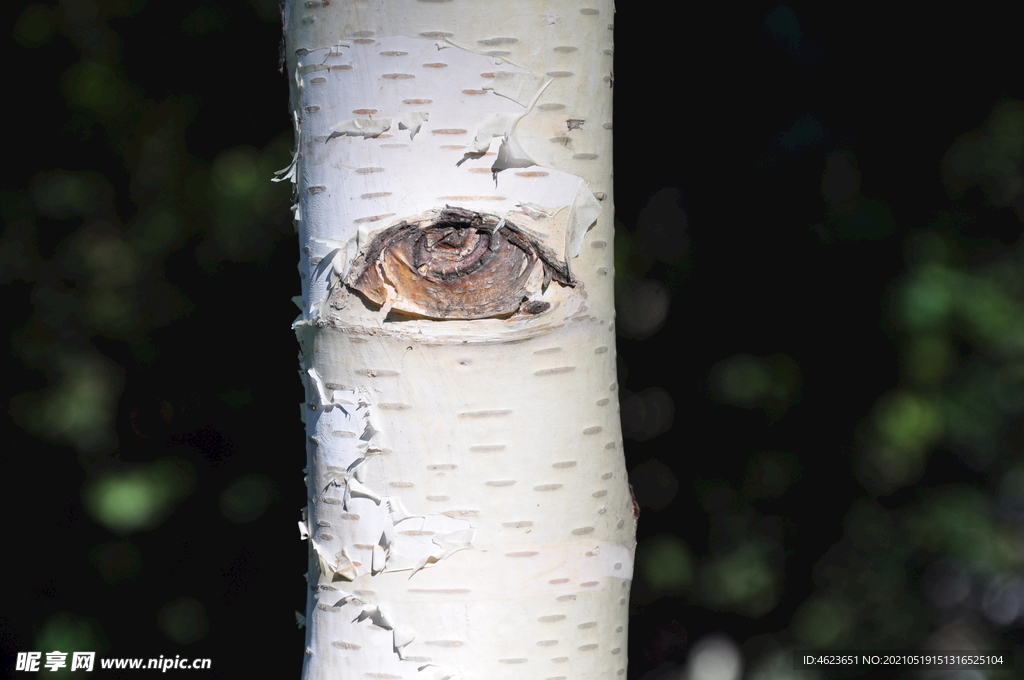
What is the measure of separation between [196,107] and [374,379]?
42.3 inches

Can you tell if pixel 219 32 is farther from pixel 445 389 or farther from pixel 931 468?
pixel 931 468

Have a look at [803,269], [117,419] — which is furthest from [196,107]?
[803,269]

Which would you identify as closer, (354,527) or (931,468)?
(354,527)

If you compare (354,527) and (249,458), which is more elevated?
(354,527)

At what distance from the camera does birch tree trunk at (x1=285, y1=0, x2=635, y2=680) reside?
16.1 inches

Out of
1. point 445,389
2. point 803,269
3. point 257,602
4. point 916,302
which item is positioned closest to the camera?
point 445,389

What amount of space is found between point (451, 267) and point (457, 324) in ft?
0.10

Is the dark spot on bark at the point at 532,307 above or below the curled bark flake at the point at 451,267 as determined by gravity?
below

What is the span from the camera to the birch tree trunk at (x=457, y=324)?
408 millimetres

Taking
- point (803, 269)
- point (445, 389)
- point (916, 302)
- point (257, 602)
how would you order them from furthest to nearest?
point (257, 602), point (803, 269), point (916, 302), point (445, 389)

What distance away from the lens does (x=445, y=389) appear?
41cm

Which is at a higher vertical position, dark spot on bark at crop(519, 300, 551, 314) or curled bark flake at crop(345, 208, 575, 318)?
curled bark flake at crop(345, 208, 575, 318)

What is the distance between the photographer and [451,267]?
15.8 inches

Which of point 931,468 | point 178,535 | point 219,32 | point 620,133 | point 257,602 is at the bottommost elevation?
point 257,602
